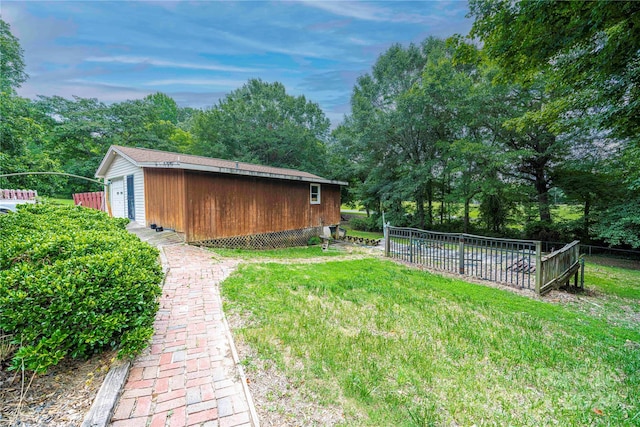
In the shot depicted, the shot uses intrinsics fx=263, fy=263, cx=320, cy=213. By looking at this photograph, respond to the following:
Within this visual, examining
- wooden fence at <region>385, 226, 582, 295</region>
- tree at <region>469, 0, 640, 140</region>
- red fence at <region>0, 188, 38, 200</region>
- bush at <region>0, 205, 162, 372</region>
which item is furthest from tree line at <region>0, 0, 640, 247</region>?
bush at <region>0, 205, 162, 372</region>

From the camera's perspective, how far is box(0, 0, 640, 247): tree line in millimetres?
4672

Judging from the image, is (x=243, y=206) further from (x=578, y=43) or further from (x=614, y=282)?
(x=614, y=282)

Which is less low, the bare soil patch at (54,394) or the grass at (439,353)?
the bare soil patch at (54,394)

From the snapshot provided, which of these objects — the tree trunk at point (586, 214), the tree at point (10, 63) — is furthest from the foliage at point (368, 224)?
the tree at point (10, 63)

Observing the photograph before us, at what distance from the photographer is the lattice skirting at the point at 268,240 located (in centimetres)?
948

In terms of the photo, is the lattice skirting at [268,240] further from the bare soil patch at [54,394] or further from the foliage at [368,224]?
the foliage at [368,224]

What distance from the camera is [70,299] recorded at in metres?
2.09

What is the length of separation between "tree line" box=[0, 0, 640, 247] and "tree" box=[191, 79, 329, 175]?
13cm

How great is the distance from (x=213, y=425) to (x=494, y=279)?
7299 millimetres

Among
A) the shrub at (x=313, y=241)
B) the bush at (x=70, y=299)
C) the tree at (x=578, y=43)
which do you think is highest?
the tree at (x=578, y=43)

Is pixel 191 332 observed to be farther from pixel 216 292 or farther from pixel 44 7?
pixel 44 7

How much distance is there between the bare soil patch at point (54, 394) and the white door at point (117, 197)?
11967 mm

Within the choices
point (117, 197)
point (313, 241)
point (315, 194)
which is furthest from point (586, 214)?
point (117, 197)

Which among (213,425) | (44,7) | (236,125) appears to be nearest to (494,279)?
(213,425)
